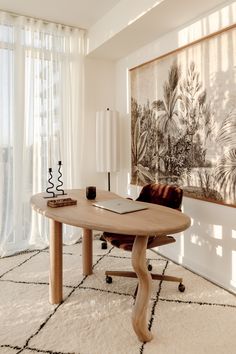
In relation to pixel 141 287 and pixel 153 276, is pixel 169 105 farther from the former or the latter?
pixel 141 287

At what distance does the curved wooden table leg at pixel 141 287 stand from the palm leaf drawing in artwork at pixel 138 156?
68.0 inches

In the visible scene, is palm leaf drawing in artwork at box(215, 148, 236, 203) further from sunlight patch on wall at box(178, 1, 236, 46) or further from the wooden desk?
sunlight patch on wall at box(178, 1, 236, 46)

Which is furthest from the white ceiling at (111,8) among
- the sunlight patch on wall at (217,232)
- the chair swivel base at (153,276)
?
the chair swivel base at (153,276)

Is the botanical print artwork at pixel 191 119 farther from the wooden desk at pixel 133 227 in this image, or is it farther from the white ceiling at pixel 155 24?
the wooden desk at pixel 133 227

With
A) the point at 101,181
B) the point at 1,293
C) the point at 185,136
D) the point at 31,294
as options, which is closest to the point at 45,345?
the point at 31,294

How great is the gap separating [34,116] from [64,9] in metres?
1.23

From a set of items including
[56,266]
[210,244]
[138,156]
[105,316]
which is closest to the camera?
[105,316]

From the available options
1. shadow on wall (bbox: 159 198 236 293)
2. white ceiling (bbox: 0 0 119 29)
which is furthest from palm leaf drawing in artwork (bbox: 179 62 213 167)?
white ceiling (bbox: 0 0 119 29)

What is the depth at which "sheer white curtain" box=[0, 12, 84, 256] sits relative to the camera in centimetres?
331

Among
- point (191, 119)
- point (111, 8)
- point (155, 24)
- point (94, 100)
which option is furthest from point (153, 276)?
point (111, 8)

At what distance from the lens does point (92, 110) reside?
402cm

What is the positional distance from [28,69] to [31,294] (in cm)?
248

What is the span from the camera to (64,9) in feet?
10.5

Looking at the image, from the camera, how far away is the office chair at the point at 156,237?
2348mm
